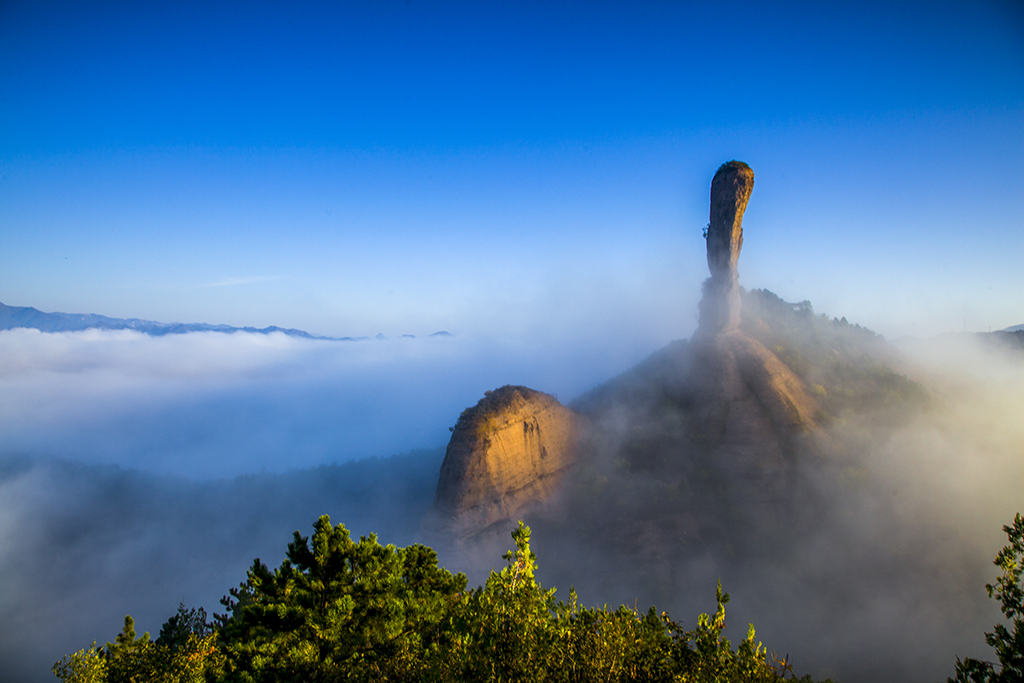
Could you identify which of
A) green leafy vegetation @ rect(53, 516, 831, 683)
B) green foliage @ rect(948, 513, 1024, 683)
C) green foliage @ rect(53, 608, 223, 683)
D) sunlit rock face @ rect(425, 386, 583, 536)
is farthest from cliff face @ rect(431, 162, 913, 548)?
green foliage @ rect(948, 513, 1024, 683)

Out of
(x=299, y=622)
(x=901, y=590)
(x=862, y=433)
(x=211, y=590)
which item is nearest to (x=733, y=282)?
(x=862, y=433)

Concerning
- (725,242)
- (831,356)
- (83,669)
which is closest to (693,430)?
(831,356)

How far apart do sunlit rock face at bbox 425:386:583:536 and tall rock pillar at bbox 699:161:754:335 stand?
779 inches

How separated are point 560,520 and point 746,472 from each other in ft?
54.8

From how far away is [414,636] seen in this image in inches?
489

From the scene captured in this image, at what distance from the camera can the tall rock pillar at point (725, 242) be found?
40219 mm

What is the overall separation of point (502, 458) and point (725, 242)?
30971 millimetres

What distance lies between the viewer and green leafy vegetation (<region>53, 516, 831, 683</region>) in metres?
8.22

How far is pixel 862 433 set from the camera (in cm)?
3525

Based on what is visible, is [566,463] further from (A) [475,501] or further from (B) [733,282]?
(B) [733,282]

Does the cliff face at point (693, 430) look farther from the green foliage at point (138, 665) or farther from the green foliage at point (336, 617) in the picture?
the green foliage at point (336, 617)

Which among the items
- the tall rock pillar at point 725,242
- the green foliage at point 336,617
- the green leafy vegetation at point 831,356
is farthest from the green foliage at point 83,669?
the green leafy vegetation at point 831,356

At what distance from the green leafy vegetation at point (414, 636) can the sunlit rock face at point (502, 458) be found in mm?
18990

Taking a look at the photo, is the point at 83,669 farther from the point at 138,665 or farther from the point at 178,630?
the point at 178,630
